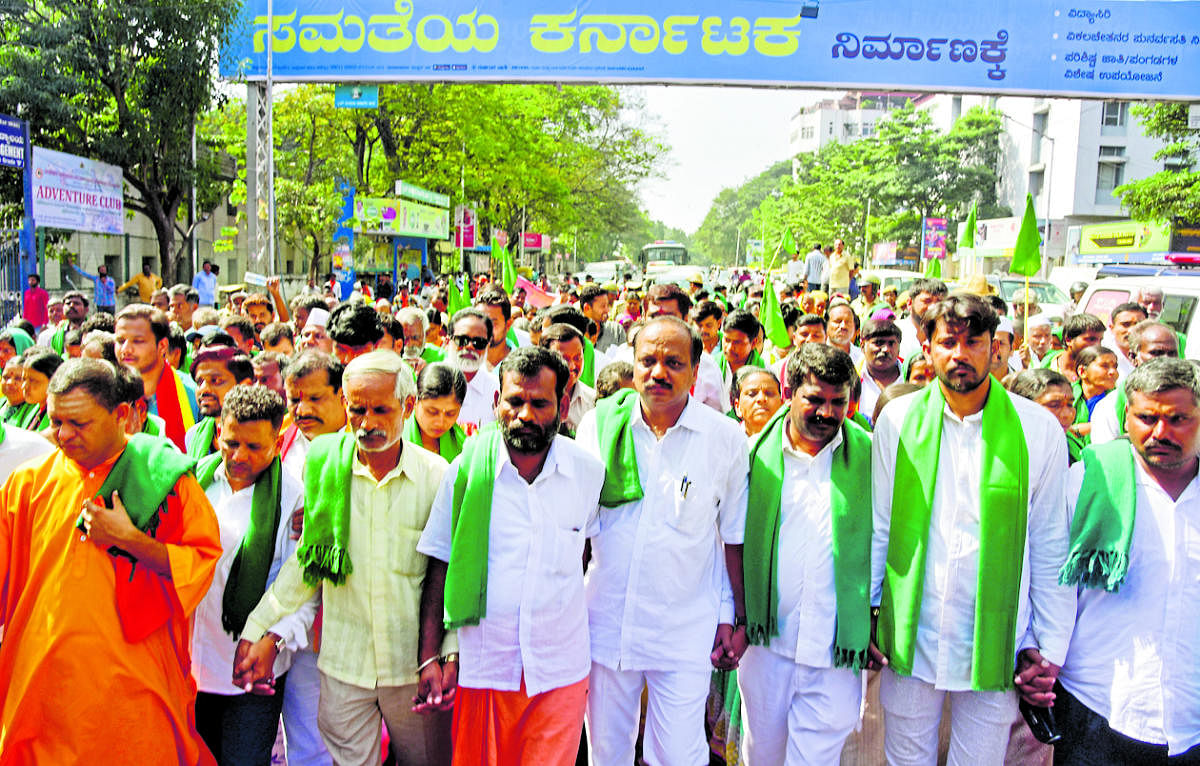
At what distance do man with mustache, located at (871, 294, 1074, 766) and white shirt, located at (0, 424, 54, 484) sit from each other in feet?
9.92

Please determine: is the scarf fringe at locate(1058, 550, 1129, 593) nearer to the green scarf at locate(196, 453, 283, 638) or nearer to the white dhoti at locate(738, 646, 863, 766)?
the white dhoti at locate(738, 646, 863, 766)

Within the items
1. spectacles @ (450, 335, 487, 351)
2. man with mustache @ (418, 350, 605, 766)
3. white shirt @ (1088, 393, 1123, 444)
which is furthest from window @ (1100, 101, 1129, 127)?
man with mustache @ (418, 350, 605, 766)

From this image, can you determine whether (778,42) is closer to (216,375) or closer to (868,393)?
(868,393)

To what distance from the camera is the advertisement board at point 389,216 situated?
66.3 ft

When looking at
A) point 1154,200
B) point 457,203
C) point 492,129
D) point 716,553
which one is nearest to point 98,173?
point 492,129

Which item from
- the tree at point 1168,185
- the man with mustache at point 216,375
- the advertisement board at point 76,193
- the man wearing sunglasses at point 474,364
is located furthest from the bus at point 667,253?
the man with mustache at point 216,375

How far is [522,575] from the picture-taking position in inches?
108

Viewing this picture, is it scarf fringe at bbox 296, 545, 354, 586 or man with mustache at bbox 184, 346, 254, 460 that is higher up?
man with mustache at bbox 184, 346, 254, 460

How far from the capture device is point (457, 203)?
2794 centimetres

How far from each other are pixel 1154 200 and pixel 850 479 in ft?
74.2

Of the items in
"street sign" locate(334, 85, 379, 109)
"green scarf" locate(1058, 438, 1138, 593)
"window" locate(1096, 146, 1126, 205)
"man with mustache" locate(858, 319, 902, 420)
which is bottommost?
"green scarf" locate(1058, 438, 1138, 593)

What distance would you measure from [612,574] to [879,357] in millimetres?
2803

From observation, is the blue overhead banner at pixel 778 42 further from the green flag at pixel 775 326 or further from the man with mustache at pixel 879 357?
the man with mustache at pixel 879 357

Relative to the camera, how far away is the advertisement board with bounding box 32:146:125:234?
13477 mm
